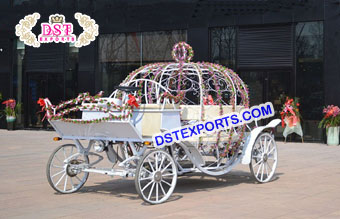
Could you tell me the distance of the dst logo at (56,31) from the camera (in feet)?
85.8

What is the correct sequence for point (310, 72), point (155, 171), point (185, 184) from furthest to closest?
point (310, 72) → point (185, 184) → point (155, 171)

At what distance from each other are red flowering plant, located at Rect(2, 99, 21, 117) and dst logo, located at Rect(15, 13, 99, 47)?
9.50 ft

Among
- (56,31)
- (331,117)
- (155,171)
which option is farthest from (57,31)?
(155,171)

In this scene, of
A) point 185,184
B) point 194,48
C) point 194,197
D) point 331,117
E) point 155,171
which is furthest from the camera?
point 194,48

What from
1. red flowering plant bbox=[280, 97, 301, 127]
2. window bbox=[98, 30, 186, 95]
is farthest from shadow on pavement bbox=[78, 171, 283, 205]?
window bbox=[98, 30, 186, 95]

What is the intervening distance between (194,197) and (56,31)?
1983 centimetres

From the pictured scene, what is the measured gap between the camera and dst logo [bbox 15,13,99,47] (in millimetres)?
26156

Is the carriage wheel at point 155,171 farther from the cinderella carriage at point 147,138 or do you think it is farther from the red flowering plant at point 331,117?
the red flowering plant at point 331,117

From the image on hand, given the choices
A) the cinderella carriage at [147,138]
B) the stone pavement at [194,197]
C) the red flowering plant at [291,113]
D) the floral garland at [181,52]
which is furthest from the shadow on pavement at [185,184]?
the red flowering plant at [291,113]

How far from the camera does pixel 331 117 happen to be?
19.9 metres

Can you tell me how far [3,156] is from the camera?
15.4m

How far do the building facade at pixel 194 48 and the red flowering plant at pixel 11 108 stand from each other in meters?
0.38

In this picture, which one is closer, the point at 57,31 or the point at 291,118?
the point at 291,118

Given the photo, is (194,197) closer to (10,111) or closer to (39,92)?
(39,92)
